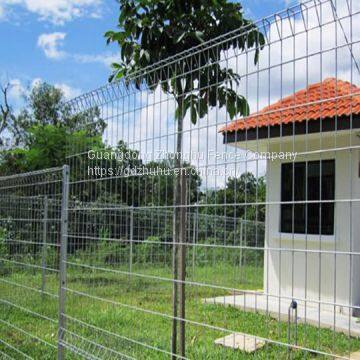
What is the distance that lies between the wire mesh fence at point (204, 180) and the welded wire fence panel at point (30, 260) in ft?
0.53

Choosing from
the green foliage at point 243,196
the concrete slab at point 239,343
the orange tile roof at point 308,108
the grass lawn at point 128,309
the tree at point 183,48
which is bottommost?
the concrete slab at point 239,343

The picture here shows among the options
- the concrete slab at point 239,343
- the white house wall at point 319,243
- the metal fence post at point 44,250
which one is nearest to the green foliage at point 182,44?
the white house wall at point 319,243

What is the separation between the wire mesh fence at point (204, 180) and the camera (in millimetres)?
2379

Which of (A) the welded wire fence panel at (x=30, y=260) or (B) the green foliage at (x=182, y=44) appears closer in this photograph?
(B) the green foliage at (x=182, y=44)

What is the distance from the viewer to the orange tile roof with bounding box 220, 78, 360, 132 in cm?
233

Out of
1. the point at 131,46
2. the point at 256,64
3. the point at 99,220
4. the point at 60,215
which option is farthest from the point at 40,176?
the point at 256,64

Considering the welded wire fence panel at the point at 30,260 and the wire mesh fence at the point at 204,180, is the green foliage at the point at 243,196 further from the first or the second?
the welded wire fence panel at the point at 30,260

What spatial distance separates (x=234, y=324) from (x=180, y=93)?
3016 mm

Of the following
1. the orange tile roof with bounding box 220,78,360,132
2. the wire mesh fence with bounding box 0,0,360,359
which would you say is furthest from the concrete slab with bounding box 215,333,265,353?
the orange tile roof with bounding box 220,78,360,132

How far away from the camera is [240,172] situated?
260 centimetres

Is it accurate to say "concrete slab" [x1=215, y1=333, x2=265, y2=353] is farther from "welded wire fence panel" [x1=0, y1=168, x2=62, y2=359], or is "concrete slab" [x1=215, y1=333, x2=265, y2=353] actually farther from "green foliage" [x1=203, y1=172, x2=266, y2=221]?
"green foliage" [x1=203, y1=172, x2=266, y2=221]

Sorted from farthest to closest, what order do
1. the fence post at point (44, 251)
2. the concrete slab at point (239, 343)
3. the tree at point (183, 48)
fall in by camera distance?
the fence post at point (44, 251) → the concrete slab at point (239, 343) → the tree at point (183, 48)

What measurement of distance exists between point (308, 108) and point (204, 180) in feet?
2.47

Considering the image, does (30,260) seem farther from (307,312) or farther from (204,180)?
(307,312)
